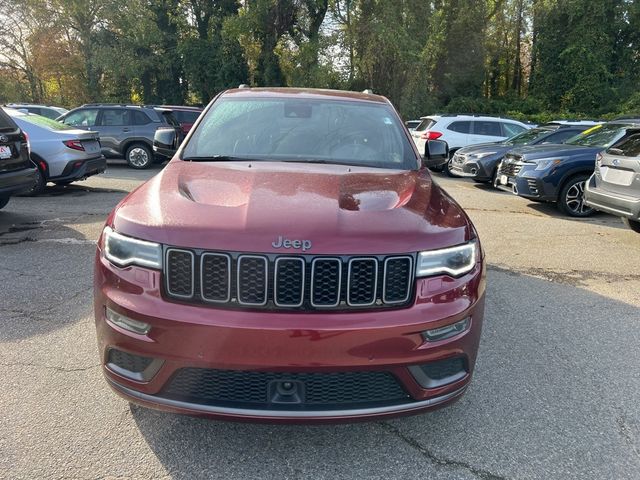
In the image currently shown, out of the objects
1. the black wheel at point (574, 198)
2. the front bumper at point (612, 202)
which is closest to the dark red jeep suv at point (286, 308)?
the front bumper at point (612, 202)

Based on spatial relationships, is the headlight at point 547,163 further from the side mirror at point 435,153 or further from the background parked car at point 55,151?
the background parked car at point 55,151

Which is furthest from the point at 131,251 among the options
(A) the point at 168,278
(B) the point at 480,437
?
(B) the point at 480,437

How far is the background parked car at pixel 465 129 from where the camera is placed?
48.6 ft

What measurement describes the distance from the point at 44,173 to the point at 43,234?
2.90 m

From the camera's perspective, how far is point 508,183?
9414 millimetres

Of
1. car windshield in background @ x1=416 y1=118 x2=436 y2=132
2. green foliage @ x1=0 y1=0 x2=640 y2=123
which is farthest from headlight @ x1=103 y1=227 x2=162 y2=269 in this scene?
green foliage @ x1=0 y1=0 x2=640 y2=123

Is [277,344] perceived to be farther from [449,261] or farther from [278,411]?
[449,261]

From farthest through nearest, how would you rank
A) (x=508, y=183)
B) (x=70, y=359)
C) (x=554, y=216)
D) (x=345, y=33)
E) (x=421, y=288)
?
(x=345, y=33)
(x=508, y=183)
(x=554, y=216)
(x=70, y=359)
(x=421, y=288)

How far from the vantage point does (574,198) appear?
8.70m

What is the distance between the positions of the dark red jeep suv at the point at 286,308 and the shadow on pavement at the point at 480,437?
38 cm

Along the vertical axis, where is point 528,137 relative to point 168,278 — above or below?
above

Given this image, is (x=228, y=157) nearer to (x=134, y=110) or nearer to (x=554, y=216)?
(x=554, y=216)

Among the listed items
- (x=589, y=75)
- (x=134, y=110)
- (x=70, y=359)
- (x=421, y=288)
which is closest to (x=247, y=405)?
(x=421, y=288)

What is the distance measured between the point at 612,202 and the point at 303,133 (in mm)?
4995
